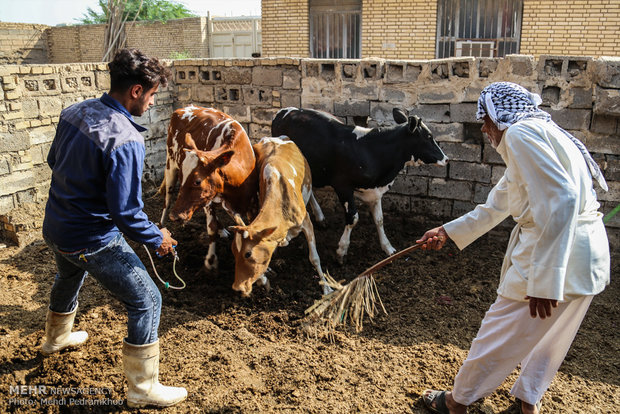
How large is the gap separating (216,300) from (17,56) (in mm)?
22522

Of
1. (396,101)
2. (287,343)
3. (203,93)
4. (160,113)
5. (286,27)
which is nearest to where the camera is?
(287,343)

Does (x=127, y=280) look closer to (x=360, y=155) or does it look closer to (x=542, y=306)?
(x=542, y=306)

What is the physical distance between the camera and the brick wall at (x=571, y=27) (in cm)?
1170

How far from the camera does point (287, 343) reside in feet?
14.0

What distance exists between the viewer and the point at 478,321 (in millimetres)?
4637

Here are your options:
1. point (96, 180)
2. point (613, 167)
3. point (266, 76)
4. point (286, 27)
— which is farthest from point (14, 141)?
point (286, 27)

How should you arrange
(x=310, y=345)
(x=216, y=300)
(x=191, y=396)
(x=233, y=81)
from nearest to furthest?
(x=191, y=396)
(x=310, y=345)
(x=216, y=300)
(x=233, y=81)

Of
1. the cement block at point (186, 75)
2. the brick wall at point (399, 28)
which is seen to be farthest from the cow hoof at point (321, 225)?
the brick wall at point (399, 28)

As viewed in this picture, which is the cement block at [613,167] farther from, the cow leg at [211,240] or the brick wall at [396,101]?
the cow leg at [211,240]

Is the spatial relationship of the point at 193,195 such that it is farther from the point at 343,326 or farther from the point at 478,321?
the point at 478,321

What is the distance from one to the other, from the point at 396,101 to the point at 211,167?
2.83m

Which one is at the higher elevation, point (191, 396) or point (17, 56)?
point (17, 56)

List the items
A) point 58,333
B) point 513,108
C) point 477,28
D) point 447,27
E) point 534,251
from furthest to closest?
point 447,27 < point 477,28 < point 58,333 < point 513,108 < point 534,251

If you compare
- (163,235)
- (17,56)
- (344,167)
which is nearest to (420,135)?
(344,167)
